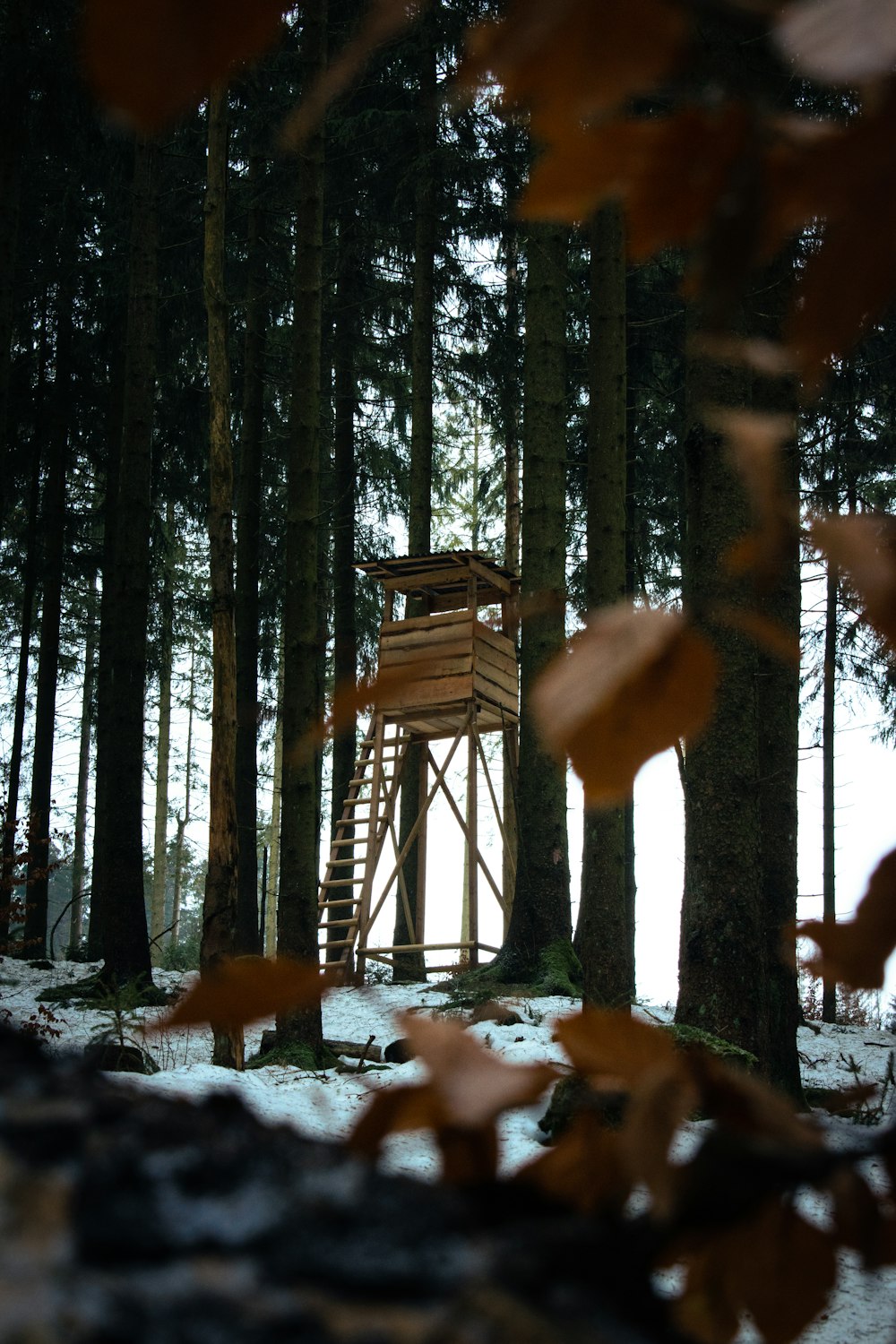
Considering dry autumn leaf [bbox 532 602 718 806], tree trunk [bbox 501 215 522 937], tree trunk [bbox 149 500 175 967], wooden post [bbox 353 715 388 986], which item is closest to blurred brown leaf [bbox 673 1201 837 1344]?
dry autumn leaf [bbox 532 602 718 806]

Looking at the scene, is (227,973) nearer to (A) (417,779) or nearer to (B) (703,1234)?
(B) (703,1234)

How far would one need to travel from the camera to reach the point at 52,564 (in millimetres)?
17000

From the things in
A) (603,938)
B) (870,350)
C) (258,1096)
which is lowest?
(258,1096)

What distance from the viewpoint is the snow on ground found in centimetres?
299

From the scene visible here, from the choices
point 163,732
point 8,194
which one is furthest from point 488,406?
point 163,732

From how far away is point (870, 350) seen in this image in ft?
47.6

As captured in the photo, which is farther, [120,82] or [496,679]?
[496,679]

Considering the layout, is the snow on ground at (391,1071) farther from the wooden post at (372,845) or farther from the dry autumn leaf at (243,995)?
the wooden post at (372,845)

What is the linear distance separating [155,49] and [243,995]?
346mm

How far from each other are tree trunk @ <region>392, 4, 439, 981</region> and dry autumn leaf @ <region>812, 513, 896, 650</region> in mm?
13367

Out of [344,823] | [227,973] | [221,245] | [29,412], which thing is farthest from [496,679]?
[227,973]

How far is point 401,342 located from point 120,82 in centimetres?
1890

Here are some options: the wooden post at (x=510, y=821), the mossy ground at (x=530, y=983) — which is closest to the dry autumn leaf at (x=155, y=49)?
the mossy ground at (x=530, y=983)

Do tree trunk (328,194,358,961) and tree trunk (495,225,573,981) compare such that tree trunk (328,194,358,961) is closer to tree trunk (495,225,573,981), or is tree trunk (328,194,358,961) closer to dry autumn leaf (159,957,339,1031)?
tree trunk (495,225,573,981)
